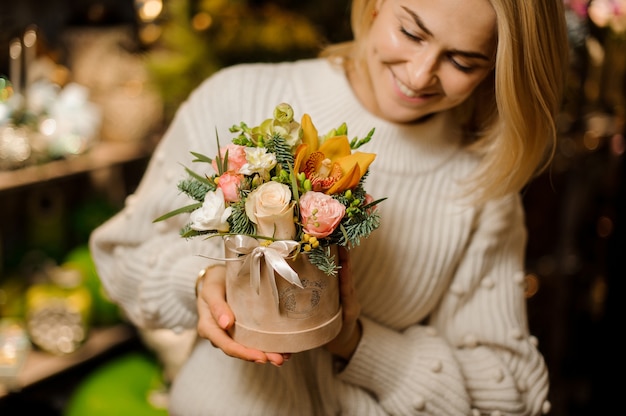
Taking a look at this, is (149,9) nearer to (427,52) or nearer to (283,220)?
(427,52)

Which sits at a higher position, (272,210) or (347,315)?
(272,210)

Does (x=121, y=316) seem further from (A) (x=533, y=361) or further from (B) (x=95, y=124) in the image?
(A) (x=533, y=361)

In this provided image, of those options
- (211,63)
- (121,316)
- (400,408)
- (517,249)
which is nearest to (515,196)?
(517,249)

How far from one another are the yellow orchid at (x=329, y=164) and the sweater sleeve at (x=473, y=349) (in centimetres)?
41

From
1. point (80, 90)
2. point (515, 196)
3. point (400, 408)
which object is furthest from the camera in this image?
point (80, 90)

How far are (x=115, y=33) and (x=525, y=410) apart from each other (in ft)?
5.43

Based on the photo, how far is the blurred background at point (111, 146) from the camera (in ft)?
6.16

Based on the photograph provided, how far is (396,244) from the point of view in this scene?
126cm

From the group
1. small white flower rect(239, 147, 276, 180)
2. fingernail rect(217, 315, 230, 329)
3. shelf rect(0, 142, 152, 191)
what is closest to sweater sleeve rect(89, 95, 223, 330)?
fingernail rect(217, 315, 230, 329)

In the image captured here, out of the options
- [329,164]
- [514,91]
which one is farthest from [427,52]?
[329,164]

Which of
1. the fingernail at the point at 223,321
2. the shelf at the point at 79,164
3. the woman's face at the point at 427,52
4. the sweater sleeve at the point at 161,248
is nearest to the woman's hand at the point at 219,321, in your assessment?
the fingernail at the point at 223,321

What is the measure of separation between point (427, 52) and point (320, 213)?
0.38 meters

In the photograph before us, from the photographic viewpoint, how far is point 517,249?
133cm

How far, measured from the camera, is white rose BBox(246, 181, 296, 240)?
2.75 feet
